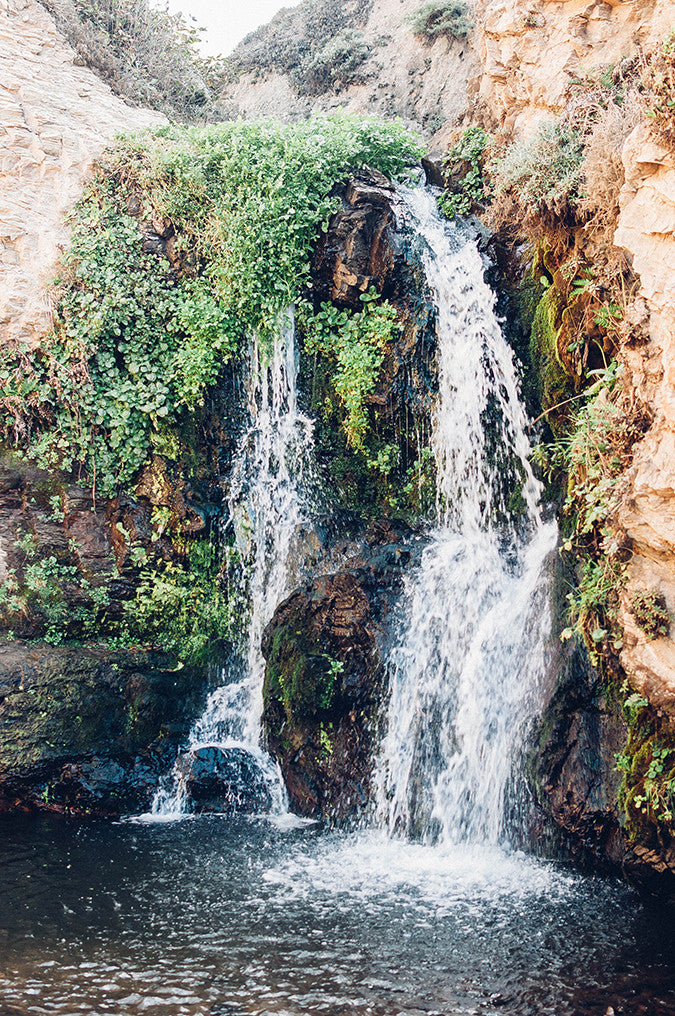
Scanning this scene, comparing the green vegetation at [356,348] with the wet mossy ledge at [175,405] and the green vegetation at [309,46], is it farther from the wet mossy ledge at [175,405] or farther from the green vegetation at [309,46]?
the green vegetation at [309,46]

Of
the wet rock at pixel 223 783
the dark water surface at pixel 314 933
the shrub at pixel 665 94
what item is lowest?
the dark water surface at pixel 314 933

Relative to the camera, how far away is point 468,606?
7.66m

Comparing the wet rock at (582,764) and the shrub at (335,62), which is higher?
the shrub at (335,62)

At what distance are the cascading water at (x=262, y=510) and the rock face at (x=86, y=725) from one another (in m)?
0.48

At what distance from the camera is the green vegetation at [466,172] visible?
963 cm

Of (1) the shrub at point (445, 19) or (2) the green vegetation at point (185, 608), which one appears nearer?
(2) the green vegetation at point (185, 608)

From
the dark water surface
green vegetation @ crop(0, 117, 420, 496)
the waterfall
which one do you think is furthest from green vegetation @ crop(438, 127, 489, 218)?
the dark water surface

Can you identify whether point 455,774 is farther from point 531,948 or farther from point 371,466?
point 371,466

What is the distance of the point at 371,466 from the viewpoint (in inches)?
339

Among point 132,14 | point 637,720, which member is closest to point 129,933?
point 637,720

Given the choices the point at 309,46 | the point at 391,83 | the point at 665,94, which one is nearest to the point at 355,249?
the point at 665,94

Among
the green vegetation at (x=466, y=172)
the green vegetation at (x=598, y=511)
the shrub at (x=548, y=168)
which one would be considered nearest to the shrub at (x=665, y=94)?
the shrub at (x=548, y=168)

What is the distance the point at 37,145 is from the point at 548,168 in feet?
20.8

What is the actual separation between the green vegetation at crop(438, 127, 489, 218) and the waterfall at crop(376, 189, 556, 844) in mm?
722
